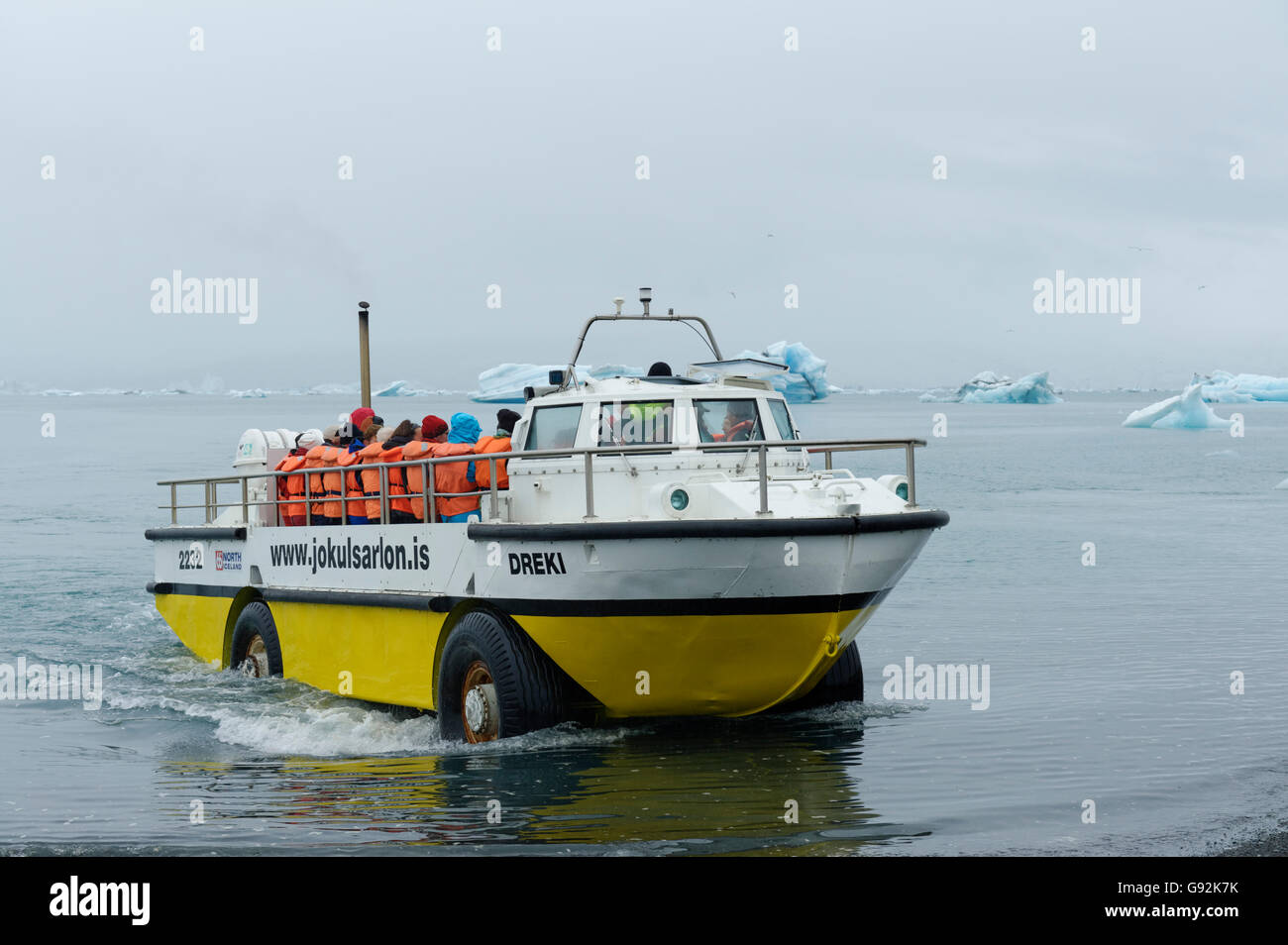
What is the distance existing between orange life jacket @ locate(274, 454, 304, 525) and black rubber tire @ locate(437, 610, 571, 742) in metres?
3.29

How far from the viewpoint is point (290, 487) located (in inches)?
447

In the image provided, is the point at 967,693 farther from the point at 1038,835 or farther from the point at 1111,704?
the point at 1038,835

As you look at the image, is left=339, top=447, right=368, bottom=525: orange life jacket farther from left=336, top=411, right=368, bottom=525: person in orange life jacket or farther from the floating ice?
the floating ice

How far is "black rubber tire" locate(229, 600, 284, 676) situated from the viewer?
11320mm

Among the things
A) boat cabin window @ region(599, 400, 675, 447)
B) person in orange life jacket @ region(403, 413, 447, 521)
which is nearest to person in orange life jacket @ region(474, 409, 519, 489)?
person in orange life jacket @ region(403, 413, 447, 521)

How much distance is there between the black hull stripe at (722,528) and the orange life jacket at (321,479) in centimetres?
296

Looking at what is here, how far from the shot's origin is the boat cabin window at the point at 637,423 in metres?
8.44

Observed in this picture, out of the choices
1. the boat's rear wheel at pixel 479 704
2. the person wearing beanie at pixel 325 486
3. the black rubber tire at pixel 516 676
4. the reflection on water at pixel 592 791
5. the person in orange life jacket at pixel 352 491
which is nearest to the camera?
the reflection on water at pixel 592 791

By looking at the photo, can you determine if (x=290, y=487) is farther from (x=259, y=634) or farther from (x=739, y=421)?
(x=739, y=421)

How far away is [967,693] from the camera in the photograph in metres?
10.4

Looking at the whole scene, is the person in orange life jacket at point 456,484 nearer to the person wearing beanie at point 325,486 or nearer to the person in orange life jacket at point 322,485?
the person wearing beanie at point 325,486

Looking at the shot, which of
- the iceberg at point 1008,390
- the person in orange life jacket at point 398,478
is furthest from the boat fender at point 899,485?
the iceberg at point 1008,390
